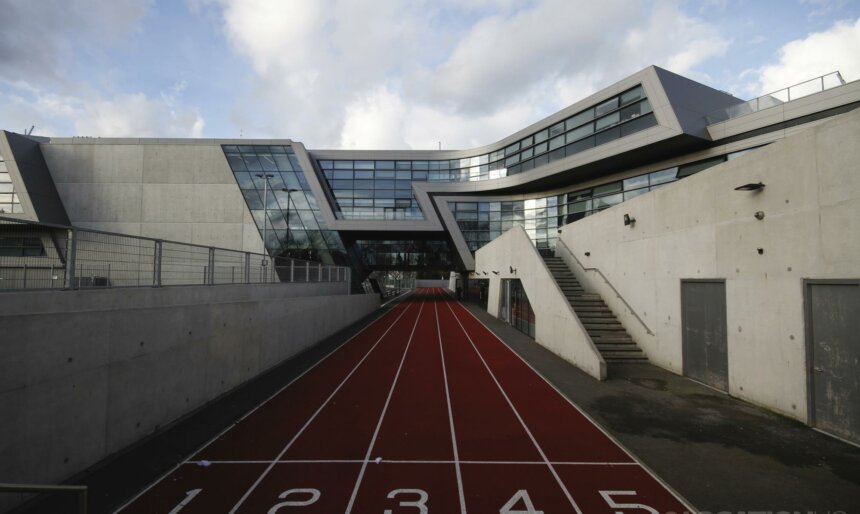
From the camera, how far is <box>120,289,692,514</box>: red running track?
15.3 ft

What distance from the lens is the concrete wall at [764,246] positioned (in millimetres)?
6379

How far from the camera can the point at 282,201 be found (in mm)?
34344

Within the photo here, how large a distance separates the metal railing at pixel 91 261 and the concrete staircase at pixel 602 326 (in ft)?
39.4

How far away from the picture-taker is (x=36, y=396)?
15.7ft

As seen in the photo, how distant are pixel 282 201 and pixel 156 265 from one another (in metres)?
27.6

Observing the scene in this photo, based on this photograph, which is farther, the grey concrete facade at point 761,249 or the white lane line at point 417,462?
the grey concrete facade at point 761,249

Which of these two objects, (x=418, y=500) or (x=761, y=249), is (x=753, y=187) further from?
(x=418, y=500)

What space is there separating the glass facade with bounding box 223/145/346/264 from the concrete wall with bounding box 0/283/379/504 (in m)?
25.5

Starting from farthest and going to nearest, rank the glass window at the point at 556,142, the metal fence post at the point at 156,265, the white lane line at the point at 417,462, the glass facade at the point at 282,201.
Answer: the glass facade at the point at 282,201
the glass window at the point at 556,142
the metal fence post at the point at 156,265
the white lane line at the point at 417,462

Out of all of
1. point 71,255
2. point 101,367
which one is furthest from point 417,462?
point 71,255

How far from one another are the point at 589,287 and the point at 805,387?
8940mm

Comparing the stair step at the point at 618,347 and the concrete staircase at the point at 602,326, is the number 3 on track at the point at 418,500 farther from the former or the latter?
the stair step at the point at 618,347

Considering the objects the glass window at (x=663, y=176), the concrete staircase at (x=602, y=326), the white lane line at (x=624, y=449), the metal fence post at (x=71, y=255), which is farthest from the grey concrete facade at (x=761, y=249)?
the glass window at (x=663, y=176)

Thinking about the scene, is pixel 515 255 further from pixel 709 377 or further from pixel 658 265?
pixel 709 377
